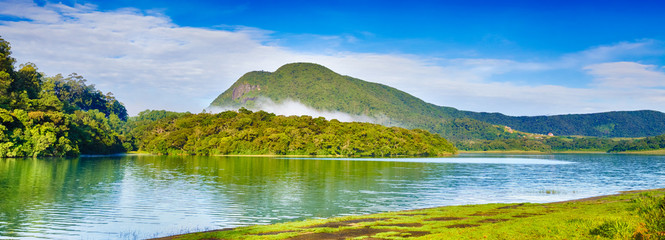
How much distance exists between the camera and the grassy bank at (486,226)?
49.1 ft

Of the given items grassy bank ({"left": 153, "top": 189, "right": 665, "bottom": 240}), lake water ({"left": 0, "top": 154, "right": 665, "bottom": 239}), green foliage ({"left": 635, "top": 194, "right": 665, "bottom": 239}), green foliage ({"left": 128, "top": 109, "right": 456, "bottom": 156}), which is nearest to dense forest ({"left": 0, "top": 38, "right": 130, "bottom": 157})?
green foliage ({"left": 128, "top": 109, "right": 456, "bottom": 156})

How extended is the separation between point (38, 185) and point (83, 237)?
28354 millimetres

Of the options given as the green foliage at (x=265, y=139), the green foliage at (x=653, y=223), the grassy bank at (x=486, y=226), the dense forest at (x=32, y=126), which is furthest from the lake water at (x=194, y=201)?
the green foliage at (x=265, y=139)

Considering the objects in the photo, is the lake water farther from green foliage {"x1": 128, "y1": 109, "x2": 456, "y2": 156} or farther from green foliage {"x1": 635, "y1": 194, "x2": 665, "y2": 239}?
green foliage {"x1": 128, "y1": 109, "x2": 456, "y2": 156}

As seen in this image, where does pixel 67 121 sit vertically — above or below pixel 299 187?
above

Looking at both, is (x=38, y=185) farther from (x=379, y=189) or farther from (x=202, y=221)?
(x=379, y=189)

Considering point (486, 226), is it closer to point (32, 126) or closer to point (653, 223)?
point (653, 223)

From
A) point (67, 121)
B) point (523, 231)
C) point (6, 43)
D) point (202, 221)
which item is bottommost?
point (202, 221)

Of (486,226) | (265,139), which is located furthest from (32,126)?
(486,226)

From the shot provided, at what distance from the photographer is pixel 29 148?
360ft

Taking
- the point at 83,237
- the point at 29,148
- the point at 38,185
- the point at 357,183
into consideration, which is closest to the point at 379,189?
the point at 357,183

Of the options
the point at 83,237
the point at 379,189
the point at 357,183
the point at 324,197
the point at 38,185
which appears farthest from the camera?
the point at 357,183

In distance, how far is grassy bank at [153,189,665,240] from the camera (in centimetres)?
1498

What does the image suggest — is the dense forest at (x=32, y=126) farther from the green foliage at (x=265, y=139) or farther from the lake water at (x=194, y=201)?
the lake water at (x=194, y=201)
